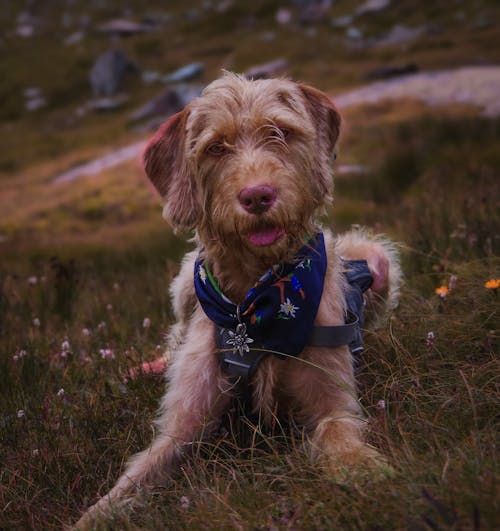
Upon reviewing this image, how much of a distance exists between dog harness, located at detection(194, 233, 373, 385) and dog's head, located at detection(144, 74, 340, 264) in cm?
20

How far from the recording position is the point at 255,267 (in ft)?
12.0

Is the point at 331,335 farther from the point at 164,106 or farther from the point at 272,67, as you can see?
the point at 272,67

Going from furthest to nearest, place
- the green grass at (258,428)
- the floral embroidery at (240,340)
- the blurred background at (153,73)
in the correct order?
the blurred background at (153,73), the floral embroidery at (240,340), the green grass at (258,428)

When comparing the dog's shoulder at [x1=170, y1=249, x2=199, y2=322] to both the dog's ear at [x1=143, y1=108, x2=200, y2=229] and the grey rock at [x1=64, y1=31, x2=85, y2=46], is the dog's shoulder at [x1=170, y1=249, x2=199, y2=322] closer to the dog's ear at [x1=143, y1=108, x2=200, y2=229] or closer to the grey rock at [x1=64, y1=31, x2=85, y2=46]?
the dog's ear at [x1=143, y1=108, x2=200, y2=229]

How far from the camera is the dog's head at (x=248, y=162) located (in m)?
3.23

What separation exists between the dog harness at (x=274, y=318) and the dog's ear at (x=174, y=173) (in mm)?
393

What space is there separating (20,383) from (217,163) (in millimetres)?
2387

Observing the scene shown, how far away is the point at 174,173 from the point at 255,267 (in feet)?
2.42

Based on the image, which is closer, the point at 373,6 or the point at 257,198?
the point at 257,198

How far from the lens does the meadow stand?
98.8 inches

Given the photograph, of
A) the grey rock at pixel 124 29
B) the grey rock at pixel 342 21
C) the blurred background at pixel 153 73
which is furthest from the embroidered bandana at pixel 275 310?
the grey rock at pixel 124 29

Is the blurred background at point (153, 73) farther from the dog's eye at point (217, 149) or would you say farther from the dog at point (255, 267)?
the dog's eye at point (217, 149)

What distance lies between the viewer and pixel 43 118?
29469 millimetres

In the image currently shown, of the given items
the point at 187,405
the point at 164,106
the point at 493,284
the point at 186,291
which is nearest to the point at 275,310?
the point at 187,405
